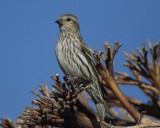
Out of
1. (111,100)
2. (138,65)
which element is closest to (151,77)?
(138,65)

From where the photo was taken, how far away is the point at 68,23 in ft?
19.6

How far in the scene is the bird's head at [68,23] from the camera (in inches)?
230

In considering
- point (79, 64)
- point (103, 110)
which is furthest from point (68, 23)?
point (103, 110)

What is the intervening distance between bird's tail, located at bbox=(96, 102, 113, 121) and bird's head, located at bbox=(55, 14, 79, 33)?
138 cm

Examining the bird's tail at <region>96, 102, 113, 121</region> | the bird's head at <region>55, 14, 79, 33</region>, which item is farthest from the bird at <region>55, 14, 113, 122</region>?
the bird's head at <region>55, 14, 79, 33</region>

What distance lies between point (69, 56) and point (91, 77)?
0.36 m

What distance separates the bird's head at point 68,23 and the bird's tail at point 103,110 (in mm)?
1376

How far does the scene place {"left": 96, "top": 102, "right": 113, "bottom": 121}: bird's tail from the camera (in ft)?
14.5

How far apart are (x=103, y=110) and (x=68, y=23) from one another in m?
1.77

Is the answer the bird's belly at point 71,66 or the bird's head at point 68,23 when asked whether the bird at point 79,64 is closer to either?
the bird's belly at point 71,66

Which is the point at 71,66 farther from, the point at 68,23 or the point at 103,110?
the point at 68,23

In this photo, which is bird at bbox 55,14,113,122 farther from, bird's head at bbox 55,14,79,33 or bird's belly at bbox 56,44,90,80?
bird's head at bbox 55,14,79,33

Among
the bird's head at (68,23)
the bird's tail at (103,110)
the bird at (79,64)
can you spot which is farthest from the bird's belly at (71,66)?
the bird's head at (68,23)

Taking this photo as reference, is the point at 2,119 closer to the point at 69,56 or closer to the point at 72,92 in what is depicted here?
the point at 72,92
